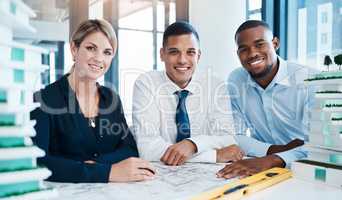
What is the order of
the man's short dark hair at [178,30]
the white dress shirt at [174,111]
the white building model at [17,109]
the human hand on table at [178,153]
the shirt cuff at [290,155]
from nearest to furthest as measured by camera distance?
1. the white building model at [17,109]
2. the shirt cuff at [290,155]
3. the human hand on table at [178,153]
4. the white dress shirt at [174,111]
5. the man's short dark hair at [178,30]

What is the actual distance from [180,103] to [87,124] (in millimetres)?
535

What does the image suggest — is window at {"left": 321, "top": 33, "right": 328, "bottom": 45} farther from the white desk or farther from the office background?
the white desk

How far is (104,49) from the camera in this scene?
1.53 metres

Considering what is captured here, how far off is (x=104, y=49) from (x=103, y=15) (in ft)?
4.98

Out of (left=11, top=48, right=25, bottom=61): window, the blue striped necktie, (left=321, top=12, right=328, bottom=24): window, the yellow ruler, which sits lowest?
the yellow ruler

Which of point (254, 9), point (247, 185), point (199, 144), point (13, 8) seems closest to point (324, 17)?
point (254, 9)

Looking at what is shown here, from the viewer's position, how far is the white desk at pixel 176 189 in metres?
0.98

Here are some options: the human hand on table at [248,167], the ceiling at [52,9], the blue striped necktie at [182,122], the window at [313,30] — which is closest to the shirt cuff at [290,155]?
the human hand on table at [248,167]

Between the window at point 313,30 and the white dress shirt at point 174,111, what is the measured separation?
803 millimetres

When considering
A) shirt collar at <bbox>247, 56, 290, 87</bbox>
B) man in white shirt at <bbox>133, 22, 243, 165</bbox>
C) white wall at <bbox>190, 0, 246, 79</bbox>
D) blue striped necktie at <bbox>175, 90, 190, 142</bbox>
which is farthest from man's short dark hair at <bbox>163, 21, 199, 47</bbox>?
white wall at <bbox>190, 0, 246, 79</bbox>

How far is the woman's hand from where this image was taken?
45.4 inches

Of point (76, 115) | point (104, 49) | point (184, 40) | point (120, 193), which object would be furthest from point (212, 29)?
point (120, 193)

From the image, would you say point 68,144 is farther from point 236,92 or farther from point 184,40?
point 236,92

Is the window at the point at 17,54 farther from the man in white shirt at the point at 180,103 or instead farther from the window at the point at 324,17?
the window at the point at 324,17
